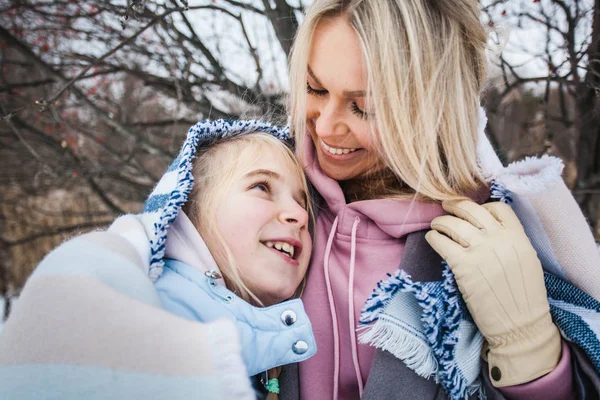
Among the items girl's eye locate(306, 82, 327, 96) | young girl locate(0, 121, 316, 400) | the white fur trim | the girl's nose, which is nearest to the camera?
young girl locate(0, 121, 316, 400)

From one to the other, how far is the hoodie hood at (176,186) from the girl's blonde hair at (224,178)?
0.03 metres

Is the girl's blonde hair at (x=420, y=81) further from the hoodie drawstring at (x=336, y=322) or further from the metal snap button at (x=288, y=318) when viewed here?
the metal snap button at (x=288, y=318)

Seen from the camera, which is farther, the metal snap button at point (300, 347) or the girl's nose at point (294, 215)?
the girl's nose at point (294, 215)

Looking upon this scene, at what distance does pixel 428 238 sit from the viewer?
53.4 inches

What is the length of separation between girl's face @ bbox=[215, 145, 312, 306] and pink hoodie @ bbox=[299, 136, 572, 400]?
0.28 feet

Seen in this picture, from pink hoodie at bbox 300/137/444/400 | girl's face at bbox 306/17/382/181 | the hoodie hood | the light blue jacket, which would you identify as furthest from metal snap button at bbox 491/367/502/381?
the hoodie hood

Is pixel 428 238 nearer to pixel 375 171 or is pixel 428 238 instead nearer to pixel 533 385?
pixel 375 171

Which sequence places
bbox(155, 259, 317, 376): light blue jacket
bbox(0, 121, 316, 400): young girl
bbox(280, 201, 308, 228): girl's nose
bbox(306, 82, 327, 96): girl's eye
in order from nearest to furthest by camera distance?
bbox(0, 121, 316, 400): young girl < bbox(155, 259, 317, 376): light blue jacket < bbox(280, 201, 308, 228): girl's nose < bbox(306, 82, 327, 96): girl's eye

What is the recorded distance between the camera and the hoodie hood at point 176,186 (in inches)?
49.2

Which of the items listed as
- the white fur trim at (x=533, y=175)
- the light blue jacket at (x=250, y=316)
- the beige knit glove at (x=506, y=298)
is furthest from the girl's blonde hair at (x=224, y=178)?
the white fur trim at (x=533, y=175)

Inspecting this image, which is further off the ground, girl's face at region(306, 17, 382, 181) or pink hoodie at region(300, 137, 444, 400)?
girl's face at region(306, 17, 382, 181)

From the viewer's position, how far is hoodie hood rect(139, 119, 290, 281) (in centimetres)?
125

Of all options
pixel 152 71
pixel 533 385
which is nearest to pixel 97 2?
Answer: pixel 152 71

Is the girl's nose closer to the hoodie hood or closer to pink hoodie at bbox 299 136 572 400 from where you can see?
pink hoodie at bbox 299 136 572 400
